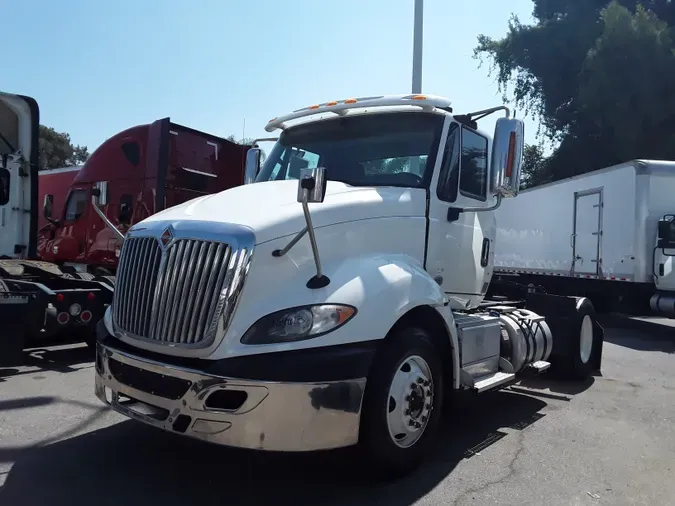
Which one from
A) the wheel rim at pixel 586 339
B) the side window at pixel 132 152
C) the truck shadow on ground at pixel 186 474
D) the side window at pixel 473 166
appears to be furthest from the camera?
the side window at pixel 132 152

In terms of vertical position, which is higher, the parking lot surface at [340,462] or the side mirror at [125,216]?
the side mirror at [125,216]

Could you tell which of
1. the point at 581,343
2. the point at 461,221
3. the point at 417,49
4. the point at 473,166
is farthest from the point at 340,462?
the point at 417,49

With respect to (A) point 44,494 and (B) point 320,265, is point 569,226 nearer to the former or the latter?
(B) point 320,265

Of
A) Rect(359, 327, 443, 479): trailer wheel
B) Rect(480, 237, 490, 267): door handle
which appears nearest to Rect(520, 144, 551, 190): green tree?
Rect(480, 237, 490, 267): door handle

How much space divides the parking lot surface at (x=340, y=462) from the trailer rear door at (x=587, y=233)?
7080mm

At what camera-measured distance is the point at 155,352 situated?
12.3 feet

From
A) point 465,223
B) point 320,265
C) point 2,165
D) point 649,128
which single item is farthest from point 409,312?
point 649,128

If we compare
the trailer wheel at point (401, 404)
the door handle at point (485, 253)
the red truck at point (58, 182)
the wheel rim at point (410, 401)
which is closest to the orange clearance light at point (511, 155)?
the door handle at point (485, 253)

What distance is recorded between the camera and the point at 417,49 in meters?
13.4

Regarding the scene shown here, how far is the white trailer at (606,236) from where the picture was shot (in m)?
11.7

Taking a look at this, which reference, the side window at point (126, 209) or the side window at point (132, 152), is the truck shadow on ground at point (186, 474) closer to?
the side window at point (126, 209)

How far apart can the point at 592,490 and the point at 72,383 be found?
5.19m

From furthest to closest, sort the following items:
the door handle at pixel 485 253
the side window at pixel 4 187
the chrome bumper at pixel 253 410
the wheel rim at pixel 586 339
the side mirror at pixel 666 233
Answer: the side mirror at pixel 666 233 → the side window at pixel 4 187 → the wheel rim at pixel 586 339 → the door handle at pixel 485 253 → the chrome bumper at pixel 253 410

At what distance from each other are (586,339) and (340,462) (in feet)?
15.1
